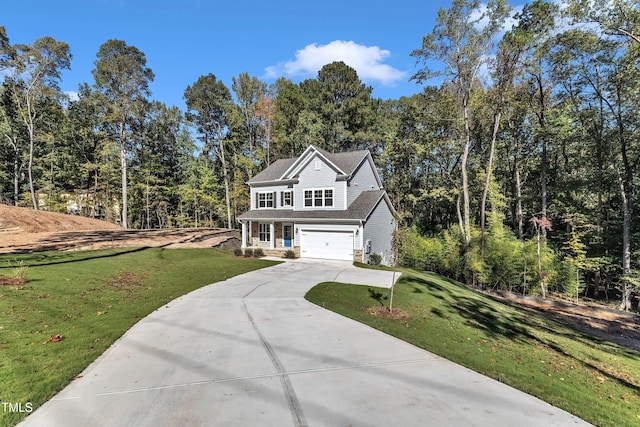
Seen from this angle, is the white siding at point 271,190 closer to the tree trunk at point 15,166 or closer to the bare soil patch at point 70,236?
the bare soil patch at point 70,236

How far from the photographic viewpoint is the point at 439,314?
10203mm

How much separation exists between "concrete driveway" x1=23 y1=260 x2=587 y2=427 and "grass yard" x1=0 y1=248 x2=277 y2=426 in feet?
1.40

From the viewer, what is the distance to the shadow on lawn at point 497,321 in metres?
8.49

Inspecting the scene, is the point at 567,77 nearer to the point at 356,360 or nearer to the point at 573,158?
the point at 573,158

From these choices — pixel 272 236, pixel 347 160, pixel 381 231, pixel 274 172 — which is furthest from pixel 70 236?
pixel 381 231

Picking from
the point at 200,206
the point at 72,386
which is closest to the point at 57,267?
the point at 72,386

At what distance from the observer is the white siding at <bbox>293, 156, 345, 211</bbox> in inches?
831

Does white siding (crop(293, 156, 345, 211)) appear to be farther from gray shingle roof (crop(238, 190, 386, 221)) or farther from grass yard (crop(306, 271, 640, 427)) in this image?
grass yard (crop(306, 271, 640, 427))

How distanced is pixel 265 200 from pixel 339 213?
7.41 m

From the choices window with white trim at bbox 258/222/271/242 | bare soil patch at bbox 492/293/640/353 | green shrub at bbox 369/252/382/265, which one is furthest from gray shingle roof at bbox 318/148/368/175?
bare soil patch at bbox 492/293/640/353

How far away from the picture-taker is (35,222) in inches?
859

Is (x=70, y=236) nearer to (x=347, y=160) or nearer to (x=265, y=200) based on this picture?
(x=265, y=200)

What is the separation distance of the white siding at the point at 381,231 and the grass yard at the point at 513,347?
23.5ft

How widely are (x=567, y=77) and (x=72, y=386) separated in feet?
95.1
